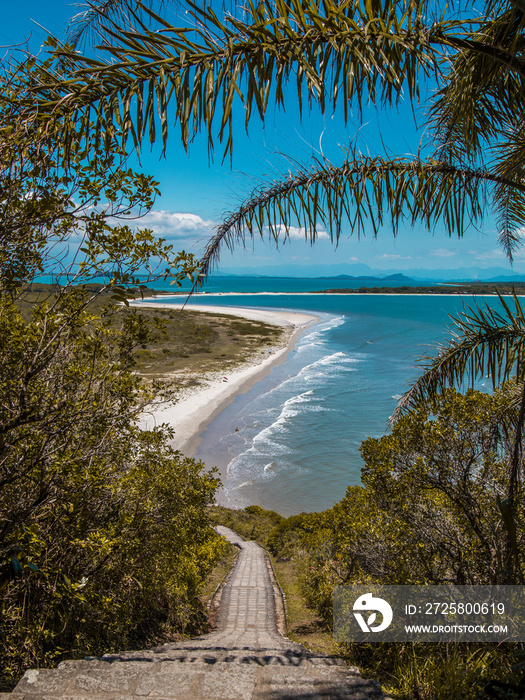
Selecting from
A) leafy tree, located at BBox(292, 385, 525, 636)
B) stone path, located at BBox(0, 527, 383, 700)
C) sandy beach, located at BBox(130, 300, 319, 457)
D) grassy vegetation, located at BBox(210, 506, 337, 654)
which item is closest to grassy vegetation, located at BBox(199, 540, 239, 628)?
grassy vegetation, located at BBox(210, 506, 337, 654)

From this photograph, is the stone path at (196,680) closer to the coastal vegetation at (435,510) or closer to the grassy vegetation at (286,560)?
the coastal vegetation at (435,510)

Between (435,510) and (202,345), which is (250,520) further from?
(202,345)

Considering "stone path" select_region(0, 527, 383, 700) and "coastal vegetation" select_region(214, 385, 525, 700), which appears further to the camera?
"coastal vegetation" select_region(214, 385, 525, 700)

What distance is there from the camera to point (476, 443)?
19.0 feet

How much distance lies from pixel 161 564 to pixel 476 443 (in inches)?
A: 184

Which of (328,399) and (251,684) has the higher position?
(251,684)

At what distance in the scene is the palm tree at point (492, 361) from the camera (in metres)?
4.21

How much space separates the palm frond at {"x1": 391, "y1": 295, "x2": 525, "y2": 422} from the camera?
4602 millimetres

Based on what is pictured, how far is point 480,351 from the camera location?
4.95 metres

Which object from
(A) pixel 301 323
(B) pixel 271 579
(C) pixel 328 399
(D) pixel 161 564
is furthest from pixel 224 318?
(D) pixel 161 564

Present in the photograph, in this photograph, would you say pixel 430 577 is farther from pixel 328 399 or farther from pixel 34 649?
pixel 328 399

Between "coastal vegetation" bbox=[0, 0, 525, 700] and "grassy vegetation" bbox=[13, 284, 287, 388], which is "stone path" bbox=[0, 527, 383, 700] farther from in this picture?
"grassy vegetation" bbox=[13, 284, 287, 388]

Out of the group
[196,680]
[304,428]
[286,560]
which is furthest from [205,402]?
[196,680]

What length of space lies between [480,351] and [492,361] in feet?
0.86
